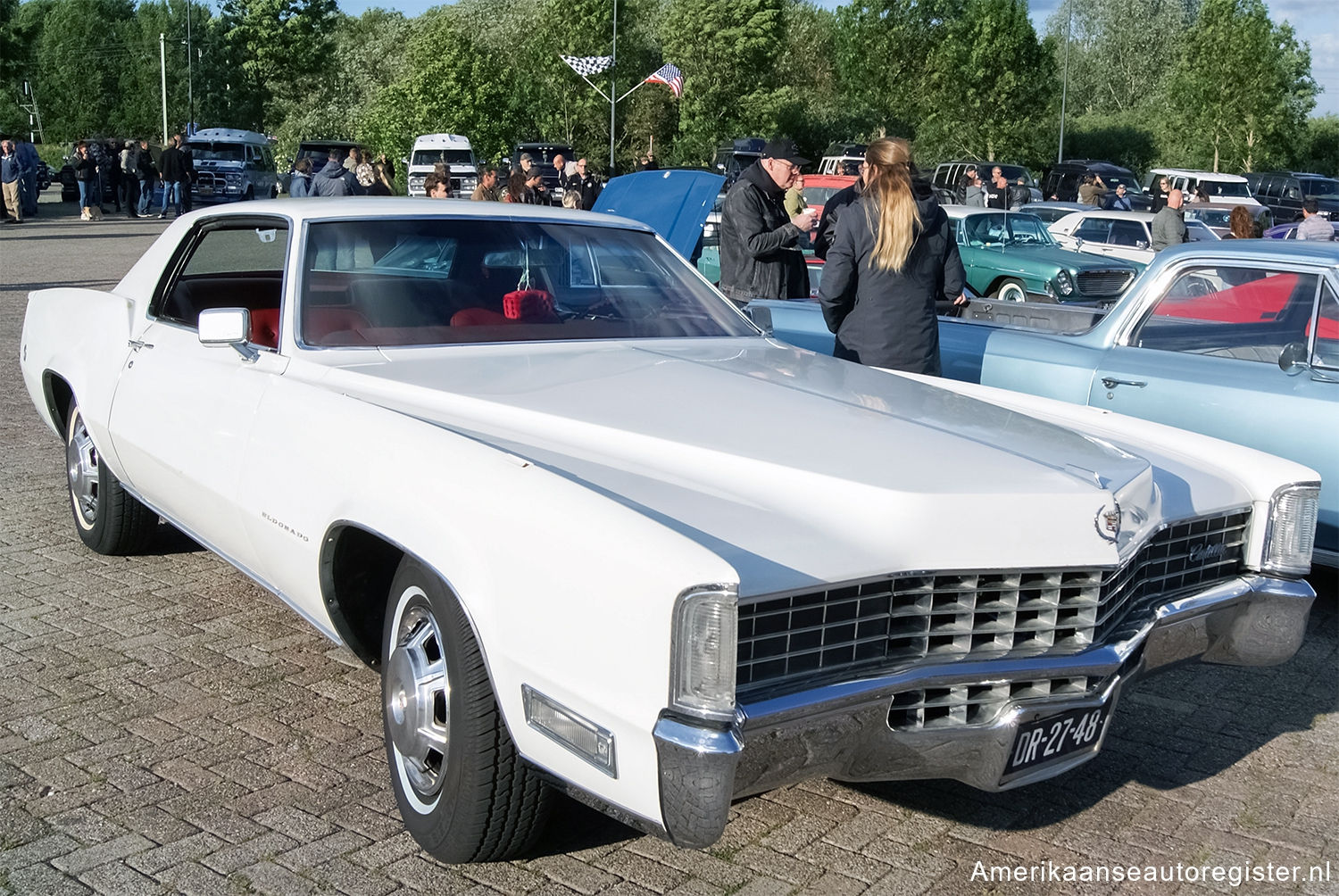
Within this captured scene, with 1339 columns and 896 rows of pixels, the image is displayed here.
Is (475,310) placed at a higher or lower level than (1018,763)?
higher

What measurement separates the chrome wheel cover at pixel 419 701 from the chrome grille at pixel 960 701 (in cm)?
105

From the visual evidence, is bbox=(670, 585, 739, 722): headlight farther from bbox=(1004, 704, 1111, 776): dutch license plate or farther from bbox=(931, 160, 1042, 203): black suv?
bbox=(931, 160, 1042, 203): black suv

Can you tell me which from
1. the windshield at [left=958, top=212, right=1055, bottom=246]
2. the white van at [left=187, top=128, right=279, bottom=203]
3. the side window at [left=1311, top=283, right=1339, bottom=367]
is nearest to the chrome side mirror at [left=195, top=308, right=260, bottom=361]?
the side window at [left=1311, top=283, right=1339, bottom=367]

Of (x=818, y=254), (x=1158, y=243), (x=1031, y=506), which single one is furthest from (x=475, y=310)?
(x=1158, y=243)

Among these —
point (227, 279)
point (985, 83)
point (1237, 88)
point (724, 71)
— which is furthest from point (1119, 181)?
point (227, 279)

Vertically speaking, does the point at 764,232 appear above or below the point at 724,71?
below

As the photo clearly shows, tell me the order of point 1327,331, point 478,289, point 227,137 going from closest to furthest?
point 478,289, point 1327,331, point 227,137

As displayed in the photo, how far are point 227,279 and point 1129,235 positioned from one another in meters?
15.4

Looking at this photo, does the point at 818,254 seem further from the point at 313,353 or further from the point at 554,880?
the point at 554,880

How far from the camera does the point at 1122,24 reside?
8275cm

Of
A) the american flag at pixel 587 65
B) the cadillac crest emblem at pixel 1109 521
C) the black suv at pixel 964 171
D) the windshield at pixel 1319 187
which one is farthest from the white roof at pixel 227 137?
the cadillac crest emblem at pixel 1109 521

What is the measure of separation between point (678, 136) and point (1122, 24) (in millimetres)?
35381

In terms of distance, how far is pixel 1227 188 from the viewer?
1328 inches

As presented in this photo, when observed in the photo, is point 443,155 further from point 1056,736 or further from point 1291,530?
point 1056,736
